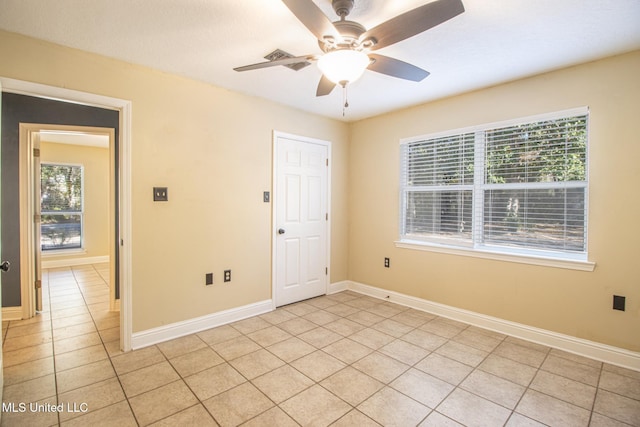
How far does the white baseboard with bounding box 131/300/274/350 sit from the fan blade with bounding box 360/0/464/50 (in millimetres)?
2761

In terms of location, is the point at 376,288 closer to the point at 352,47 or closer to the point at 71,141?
the point at 352,47

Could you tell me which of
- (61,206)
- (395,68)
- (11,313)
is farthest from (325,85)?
(61,206)

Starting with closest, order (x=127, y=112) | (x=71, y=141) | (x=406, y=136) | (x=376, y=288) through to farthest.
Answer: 1. (x=127, y=112)
2. (x=406, y=136)
3. (x=376, y=288)
4. (x=71, y=141)

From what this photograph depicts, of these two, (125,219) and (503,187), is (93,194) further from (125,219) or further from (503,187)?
(503,187)

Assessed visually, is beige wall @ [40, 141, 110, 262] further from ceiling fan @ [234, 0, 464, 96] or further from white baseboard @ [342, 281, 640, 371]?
ceiling fan @ [234, 0, 464, 96]

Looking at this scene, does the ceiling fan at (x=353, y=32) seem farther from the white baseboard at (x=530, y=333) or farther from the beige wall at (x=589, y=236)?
the white baseboard at (x=530, y=333)

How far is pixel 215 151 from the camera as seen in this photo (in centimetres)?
308

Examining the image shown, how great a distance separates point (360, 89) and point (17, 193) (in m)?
3.80

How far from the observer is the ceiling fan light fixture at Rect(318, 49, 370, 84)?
162 centimetres

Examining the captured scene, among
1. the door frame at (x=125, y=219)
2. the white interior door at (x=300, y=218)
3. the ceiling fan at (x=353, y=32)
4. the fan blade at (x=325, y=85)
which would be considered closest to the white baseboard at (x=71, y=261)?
the door frame at (x=125, y=219)

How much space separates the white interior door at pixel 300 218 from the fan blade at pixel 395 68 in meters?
1.82

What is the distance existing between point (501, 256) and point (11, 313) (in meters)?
5.02

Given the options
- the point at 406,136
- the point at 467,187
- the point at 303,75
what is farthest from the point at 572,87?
the point at 303,75

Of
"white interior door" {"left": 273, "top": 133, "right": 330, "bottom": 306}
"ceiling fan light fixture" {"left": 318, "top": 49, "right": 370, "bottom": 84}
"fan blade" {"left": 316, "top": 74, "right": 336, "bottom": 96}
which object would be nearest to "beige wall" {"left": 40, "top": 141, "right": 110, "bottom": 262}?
"white interior door" {"left": 273, "top": 133, "right": 330, "bottom": 306}
